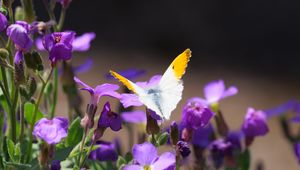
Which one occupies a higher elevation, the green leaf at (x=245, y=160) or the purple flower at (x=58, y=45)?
the purple flower at (x=58, y=45)

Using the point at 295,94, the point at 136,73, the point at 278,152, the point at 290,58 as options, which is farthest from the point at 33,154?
the point at 290,58

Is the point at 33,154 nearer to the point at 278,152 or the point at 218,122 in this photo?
the point at 218,122

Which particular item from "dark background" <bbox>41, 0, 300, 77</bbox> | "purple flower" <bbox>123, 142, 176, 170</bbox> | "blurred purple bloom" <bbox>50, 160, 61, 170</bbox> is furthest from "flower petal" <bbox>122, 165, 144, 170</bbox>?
"dark background" <bbox>41, 0, 300, 77</bbox>

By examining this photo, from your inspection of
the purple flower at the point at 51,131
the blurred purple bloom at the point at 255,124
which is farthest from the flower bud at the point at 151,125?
the blurred purple bloom at the point at 255,124

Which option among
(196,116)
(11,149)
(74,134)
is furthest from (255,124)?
(11,149)

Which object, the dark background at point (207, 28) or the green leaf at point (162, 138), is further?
the dark background at point (207, 28)

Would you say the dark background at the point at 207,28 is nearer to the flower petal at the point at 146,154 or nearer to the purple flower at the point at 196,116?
the purple flower at the point at 196,116
